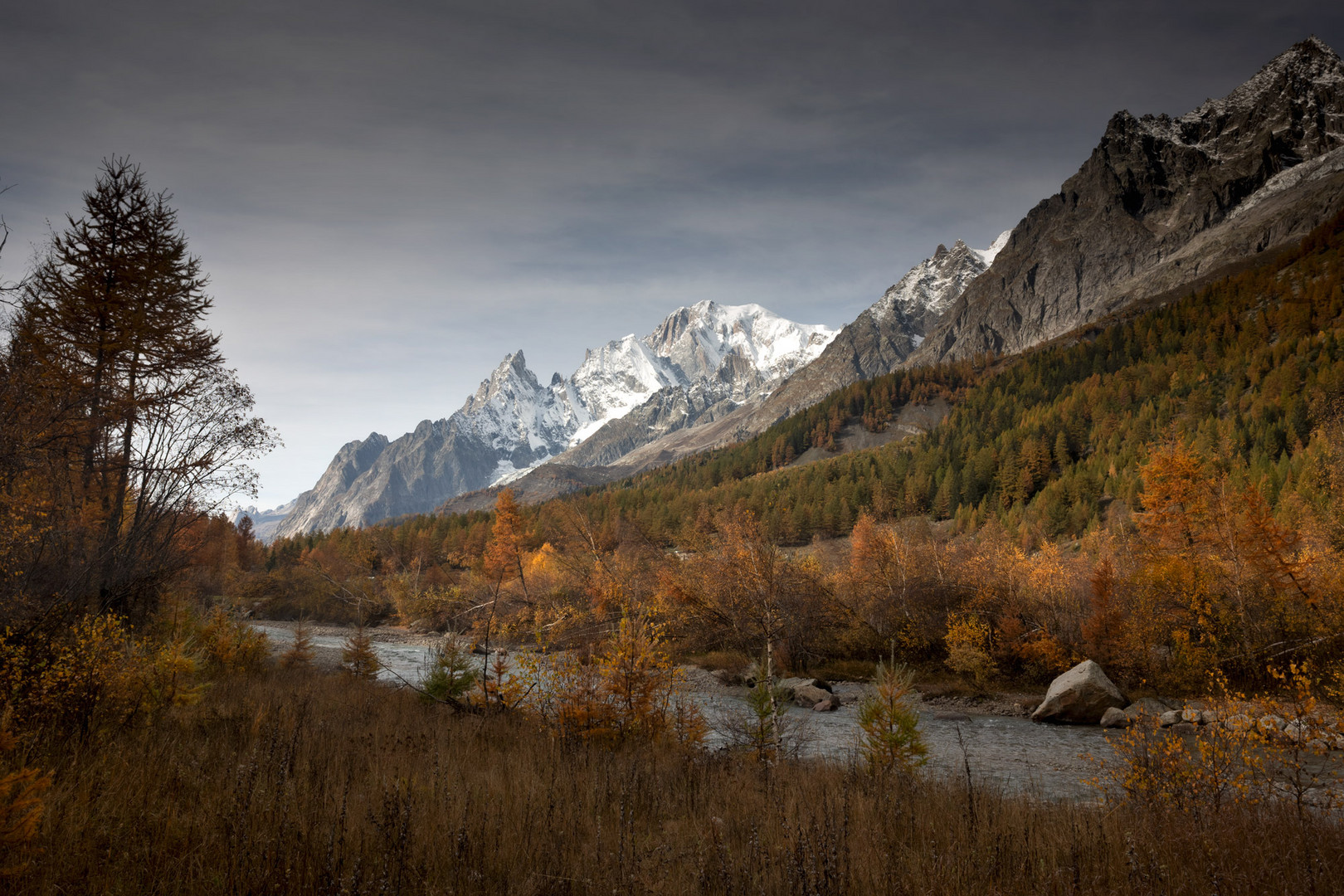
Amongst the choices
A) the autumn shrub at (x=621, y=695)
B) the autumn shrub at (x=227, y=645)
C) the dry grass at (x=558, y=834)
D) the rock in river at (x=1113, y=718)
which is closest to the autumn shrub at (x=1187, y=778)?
the dry grass at (x=558, y=834)

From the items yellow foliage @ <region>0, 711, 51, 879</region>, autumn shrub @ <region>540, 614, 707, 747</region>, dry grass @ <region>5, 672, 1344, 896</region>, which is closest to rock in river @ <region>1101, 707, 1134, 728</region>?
dry grass @ <region>5, 672, 1344, 896</region>

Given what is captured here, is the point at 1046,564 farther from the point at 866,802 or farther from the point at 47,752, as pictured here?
the point at 47,752

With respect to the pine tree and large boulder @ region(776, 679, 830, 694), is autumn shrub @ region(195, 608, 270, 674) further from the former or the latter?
large boulder @ region(776, 679, 830, 694)

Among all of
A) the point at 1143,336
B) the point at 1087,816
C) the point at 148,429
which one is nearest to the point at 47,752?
the point at 148,429

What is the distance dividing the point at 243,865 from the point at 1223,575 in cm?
3273

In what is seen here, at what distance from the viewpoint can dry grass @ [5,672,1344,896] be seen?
160 inches

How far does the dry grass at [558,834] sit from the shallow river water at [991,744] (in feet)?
15.5

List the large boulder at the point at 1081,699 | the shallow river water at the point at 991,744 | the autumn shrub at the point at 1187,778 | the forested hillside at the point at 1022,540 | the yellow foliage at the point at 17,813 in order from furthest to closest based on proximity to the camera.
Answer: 1. the forested hillside at the point at 1022,540
2. the large boulder at the point at 1081,699
3. the shallow river water at the point at 991,744
4. the autumn shrub at the point at 1187,778
5. the yellow foliage at the point at 17,813

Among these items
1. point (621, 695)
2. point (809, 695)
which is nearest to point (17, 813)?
point (621, 695)

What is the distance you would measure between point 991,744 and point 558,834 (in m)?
18.5

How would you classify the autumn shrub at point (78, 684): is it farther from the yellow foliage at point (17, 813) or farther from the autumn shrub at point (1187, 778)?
the autumn shrub at point (1187, 778)

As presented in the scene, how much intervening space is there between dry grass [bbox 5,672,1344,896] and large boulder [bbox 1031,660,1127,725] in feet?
51.3

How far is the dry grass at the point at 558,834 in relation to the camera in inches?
160

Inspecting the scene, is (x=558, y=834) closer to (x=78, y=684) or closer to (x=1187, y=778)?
(x=78, y=684)
